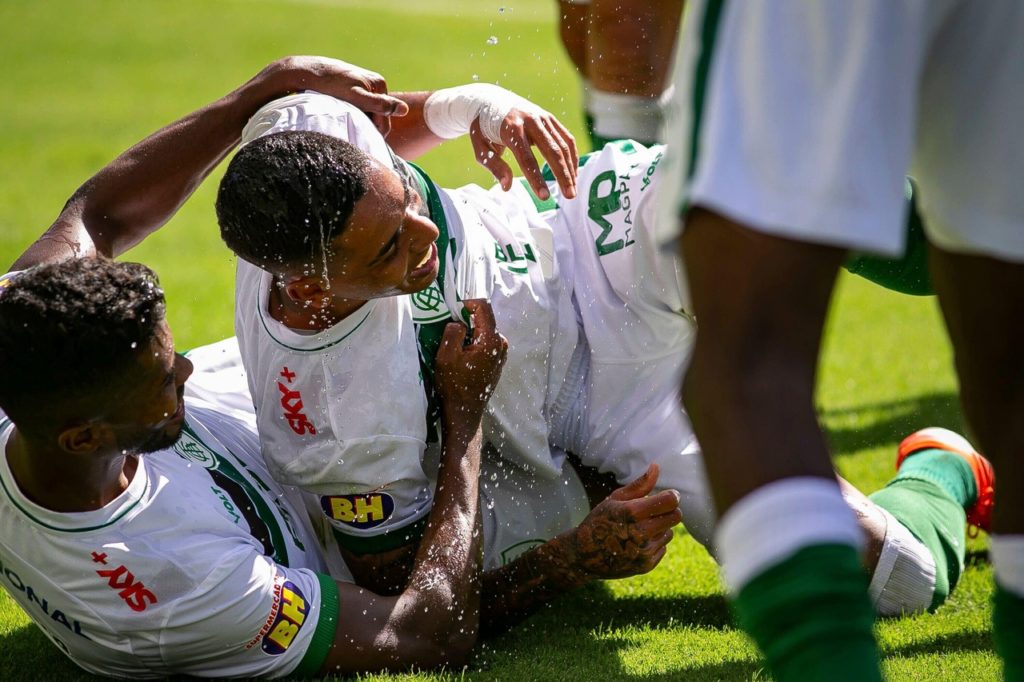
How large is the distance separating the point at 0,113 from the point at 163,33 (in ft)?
18.0

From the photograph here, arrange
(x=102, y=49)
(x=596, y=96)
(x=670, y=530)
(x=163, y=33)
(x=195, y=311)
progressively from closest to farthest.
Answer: (x=670, y=530) → (x=596, y=96) → (x=195, y=311) → (x=102, y=49) → (x=163, y=33)

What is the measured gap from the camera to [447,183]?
9070 millimetres

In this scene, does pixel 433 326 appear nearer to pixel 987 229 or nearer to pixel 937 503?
pixel 937 503

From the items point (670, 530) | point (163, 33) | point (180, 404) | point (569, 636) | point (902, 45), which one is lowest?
point (163, 33)

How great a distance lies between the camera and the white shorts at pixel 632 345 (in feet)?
11.2

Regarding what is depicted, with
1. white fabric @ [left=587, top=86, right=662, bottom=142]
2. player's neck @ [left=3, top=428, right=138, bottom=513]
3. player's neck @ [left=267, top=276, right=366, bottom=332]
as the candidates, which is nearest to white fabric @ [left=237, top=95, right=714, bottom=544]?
player's neck @ [left=267, top=276, right=366, bottom=332]

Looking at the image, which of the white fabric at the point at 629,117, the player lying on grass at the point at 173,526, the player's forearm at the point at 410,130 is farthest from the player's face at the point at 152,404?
the white fabric at the point at 629,117

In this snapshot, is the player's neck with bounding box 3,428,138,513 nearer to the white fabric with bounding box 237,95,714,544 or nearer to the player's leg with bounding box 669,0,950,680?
the white fabric with bounding box 237,95,714,544

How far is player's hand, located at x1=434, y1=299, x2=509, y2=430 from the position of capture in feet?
10.4

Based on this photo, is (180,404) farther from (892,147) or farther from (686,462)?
(892,147)

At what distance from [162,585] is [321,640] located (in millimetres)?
383

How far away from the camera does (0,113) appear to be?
12.6 m

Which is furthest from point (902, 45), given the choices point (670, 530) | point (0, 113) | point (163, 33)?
point (163, 33)

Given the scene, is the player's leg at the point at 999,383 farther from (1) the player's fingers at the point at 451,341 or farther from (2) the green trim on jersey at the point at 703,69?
(1) the player's fingers at the point at 451,341
